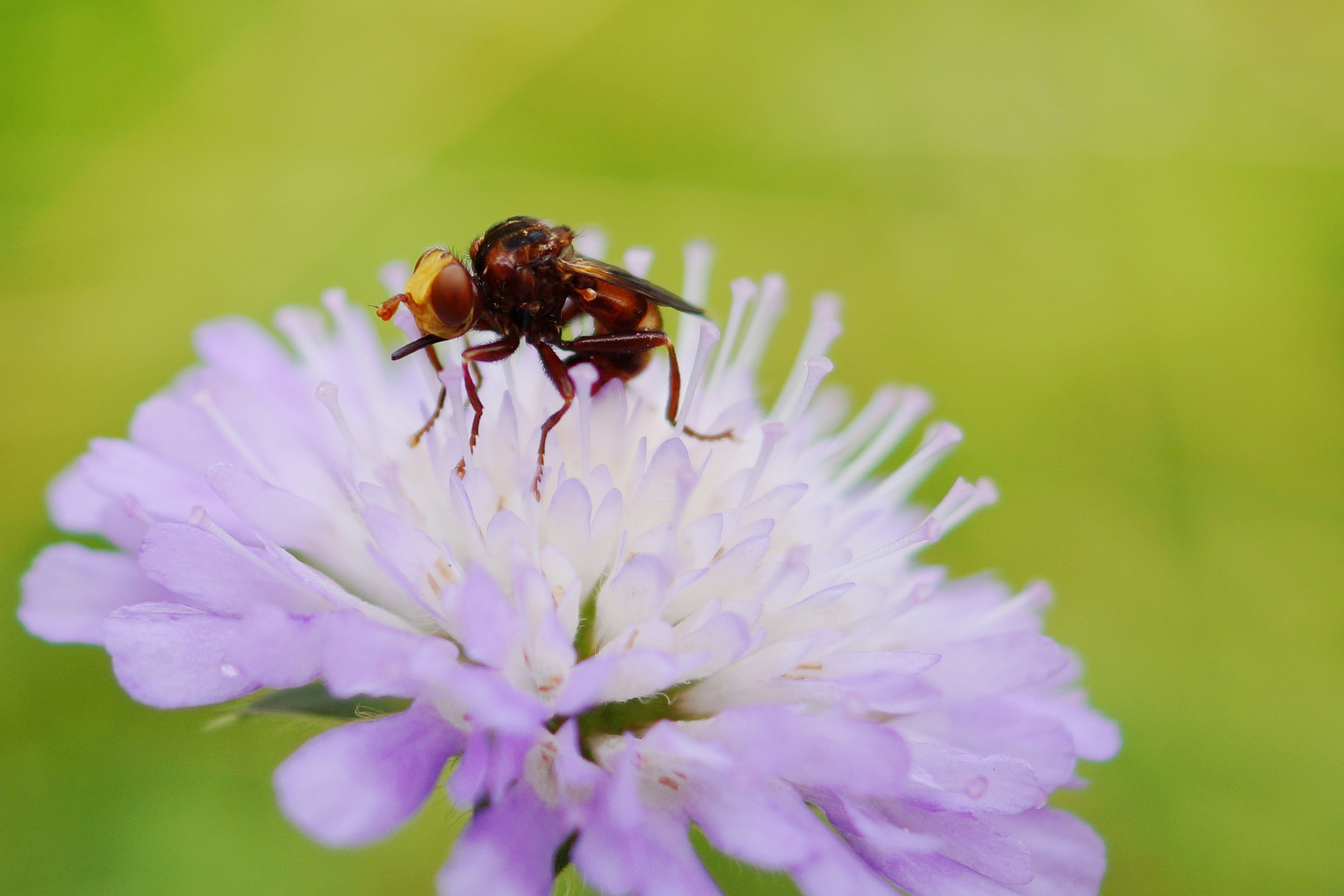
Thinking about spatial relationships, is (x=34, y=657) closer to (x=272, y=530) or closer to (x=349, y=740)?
(x=272, y=530)

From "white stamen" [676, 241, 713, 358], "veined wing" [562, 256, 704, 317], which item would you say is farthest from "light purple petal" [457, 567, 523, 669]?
"white stamen" [676, 241, 713, 358]

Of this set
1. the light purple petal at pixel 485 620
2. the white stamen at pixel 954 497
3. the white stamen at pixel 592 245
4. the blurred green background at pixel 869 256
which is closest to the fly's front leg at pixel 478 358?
the light purple petal at pixel 485 620

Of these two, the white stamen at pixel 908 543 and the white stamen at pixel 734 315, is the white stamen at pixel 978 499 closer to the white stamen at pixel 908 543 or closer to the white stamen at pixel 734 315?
the white stamen at pixel 908 543

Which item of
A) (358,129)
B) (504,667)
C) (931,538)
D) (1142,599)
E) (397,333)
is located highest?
(358,129)

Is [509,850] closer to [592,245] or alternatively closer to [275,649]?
[275,649]

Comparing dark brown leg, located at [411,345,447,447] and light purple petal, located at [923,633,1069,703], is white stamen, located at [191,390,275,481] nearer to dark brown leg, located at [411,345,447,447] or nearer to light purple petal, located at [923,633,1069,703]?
dark brown leg, located at [411,345,447,447]

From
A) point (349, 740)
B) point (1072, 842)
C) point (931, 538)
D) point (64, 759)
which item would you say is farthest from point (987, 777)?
point (64, 759)
